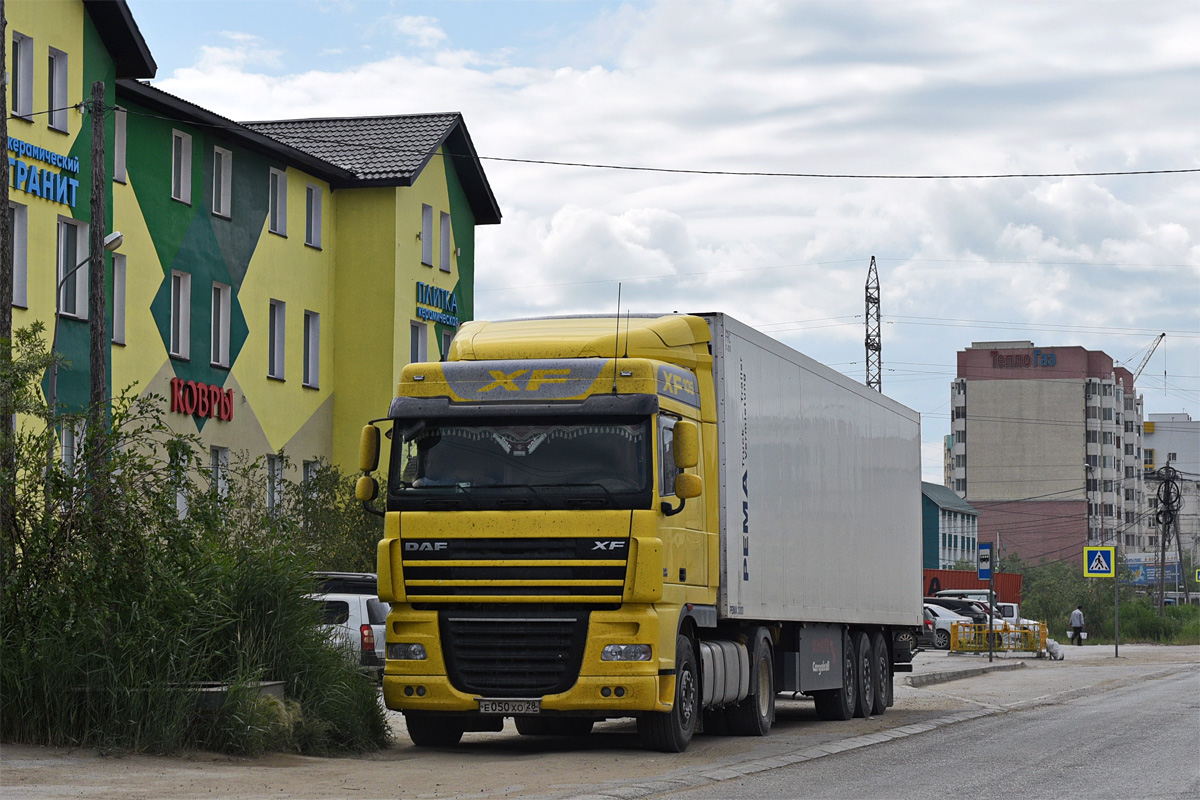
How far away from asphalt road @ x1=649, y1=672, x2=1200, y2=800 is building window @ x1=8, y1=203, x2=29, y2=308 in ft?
54.4

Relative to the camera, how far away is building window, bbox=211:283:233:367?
35469mm

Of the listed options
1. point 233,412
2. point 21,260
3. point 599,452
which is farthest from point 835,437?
point 233,412

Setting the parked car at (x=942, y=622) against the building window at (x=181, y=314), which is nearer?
the building window at (x=181, y=314)

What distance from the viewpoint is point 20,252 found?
91.4ft

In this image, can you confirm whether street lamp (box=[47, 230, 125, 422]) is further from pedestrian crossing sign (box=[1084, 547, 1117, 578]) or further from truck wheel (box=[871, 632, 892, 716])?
pedestrian crossing sign (box=[1084, 547, 1117, 578])

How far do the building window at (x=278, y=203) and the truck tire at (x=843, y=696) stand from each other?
68.2 ft

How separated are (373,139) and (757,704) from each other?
27.7m

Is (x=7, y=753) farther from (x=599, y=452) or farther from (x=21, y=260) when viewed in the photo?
(x=21, y=260)

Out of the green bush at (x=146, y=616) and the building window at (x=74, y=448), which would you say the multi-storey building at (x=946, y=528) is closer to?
the green bush at (x=146, y=616)

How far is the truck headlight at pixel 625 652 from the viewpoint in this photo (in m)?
14.1

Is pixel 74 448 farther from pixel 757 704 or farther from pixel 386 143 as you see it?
pixel 386 143

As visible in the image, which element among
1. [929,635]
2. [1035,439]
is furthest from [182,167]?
[1035,439]

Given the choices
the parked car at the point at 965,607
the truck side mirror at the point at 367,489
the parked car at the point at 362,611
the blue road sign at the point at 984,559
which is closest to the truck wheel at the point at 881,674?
the parked car at the point at 362,611

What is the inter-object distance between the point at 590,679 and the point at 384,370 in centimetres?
2677
